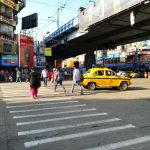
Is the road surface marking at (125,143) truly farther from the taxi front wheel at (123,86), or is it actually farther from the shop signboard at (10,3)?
the shop signboard at (10,3)

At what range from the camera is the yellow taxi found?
23.8 metres

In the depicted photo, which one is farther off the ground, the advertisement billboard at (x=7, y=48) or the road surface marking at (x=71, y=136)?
the advertisement billboard at (x=7, y=48)

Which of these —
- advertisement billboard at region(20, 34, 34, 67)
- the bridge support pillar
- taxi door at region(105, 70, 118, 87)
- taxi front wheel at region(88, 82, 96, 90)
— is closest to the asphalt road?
taxi front wheel at region(88, 82, 96, 90)

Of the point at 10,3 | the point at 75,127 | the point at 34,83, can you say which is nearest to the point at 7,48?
the point at 10,3

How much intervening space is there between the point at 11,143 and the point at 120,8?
73.2 ft

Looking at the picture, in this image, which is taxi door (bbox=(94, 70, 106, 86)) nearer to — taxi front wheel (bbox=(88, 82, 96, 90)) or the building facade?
taxi front wheel (bbox=(88, 82, 96, 90))

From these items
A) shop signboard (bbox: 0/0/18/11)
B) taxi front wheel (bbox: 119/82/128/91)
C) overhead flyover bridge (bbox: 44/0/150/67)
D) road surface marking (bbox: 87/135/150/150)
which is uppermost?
shop signboard (bbox: 0/0/18/11)

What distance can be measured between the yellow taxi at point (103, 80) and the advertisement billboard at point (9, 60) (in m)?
27.1

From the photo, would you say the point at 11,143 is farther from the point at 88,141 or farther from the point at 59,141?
the point at 88,141

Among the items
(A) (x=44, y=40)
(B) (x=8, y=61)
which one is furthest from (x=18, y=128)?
(A) (x=44, y=40)

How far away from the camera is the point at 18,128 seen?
380 inches

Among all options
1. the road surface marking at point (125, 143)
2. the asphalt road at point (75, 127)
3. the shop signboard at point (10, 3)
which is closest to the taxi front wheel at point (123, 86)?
the asphalt road at point (75, 127)

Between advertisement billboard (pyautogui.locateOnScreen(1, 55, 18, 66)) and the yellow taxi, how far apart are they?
2705cm

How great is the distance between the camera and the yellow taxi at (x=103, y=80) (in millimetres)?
23797
